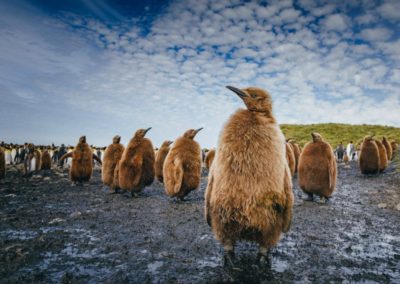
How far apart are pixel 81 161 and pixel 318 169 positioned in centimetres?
687

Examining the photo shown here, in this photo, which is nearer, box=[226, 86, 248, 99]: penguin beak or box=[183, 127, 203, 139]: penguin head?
box=[226, 86, 248, 99]: penguin beak

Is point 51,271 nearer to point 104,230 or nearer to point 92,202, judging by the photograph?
point 104,230

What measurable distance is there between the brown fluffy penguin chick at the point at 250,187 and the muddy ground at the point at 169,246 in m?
0.37

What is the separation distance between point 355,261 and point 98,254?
2.85m

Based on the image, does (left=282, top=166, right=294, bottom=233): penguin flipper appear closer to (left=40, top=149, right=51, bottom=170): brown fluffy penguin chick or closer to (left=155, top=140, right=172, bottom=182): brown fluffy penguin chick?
(left=155, top=140, right=172, bottom=182): brown fluffy penguin chick

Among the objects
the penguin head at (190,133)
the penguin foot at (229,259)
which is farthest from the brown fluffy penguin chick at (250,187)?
the penguin head at (190,133)

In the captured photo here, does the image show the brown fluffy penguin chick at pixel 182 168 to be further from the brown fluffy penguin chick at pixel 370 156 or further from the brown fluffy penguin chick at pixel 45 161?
the brown fluffy penguin chick at pixel 45 161

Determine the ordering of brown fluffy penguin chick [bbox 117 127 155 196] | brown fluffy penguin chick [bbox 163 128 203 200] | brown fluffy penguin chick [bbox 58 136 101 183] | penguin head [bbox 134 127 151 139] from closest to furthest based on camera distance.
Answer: brown fluffy penguin chick [bbox 163 128 203 200], brown fluffy penguin chick [bbox 117 127 155 196], penguin head [bbox 134 127 151 139], brown fluffy penguin chick [bbox 58 136 101 183]

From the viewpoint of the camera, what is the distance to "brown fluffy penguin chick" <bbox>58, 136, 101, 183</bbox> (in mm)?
9633

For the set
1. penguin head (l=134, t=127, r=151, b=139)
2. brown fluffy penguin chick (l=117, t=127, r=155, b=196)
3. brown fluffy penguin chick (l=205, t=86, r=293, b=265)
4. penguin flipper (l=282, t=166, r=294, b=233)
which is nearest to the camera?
brown fluffy penguin chick (l=205, t=86, r=293, b=265)

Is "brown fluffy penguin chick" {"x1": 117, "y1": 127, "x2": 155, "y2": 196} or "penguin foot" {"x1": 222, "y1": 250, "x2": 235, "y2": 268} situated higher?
"brown fluffy penguin chick" {"x1": 117, "y1": 127, "x2": 155, "y2": 196}

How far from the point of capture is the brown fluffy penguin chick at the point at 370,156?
41.3 ft

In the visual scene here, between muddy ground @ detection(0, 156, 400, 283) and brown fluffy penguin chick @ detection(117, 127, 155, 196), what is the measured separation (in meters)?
0.71

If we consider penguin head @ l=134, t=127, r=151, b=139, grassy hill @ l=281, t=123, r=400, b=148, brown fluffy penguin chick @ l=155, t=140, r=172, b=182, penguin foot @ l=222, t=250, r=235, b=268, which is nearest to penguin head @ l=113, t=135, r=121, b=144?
penguin head @ l=134, t=127, r=151, b=139
